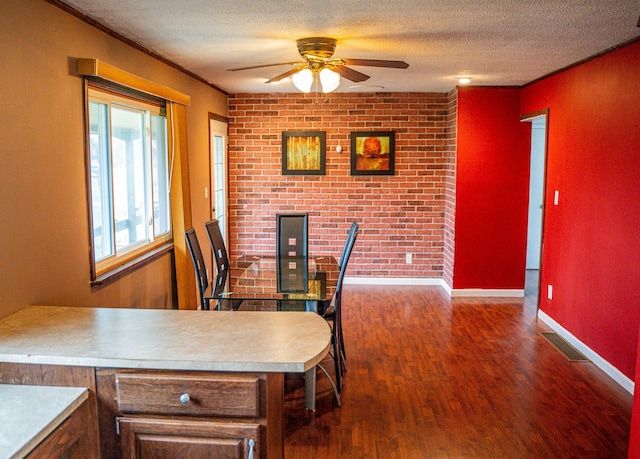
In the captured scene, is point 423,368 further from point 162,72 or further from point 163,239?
point 162,72

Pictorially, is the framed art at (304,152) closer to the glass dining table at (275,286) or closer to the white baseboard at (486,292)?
the white baseboard at (486,292)

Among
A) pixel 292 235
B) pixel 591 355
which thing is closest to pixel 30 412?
pixel 292 235

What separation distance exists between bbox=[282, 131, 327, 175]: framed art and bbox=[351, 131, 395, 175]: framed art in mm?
376

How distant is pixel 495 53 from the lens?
3.82 m

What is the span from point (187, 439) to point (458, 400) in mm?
2009

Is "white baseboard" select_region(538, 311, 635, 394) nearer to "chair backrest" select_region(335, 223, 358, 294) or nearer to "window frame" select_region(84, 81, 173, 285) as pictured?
"chair backrest" select_region(335, 223, 358, 294)

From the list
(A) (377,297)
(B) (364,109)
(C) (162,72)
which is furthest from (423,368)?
(B) (364,109)

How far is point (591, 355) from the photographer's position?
402cm

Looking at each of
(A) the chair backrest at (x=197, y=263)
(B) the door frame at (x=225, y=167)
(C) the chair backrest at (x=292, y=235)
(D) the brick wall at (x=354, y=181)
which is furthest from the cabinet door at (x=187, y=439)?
(D) the brick wall at (x=354, y=181)

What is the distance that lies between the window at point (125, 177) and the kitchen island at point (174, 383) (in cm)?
118

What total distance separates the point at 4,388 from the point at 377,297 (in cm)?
440

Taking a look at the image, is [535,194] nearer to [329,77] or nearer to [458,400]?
[458,400]

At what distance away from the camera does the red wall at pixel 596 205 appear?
356 cm

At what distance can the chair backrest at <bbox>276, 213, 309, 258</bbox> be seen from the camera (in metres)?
4.48
